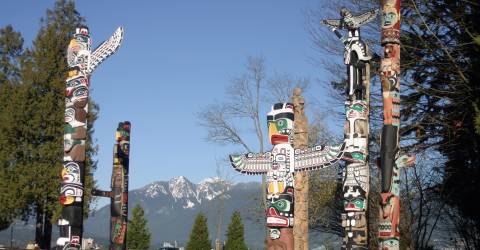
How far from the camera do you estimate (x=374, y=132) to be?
2284 cm

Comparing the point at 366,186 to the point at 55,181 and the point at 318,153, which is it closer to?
the point at 318,153

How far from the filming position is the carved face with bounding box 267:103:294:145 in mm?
15917

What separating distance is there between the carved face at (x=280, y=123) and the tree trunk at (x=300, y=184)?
2.34 m

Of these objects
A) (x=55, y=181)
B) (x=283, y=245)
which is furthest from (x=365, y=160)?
(x=55, y=181)

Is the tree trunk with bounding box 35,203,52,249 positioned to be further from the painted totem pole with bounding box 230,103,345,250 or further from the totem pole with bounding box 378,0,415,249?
the totem pole with bounding box 378,0,415,249

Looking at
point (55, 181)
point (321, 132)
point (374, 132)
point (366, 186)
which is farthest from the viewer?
point (321, 132)

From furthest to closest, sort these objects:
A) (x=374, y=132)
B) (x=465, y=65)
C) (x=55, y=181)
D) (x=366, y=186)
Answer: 1. (x=55, y=181)
2. (x=374, y=132)
3. (x=465, y=65)
4. (x=366, y=186)

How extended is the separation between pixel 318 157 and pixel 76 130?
7.63 meters

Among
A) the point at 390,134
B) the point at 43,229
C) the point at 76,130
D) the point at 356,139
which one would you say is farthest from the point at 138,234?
the point at 390,134

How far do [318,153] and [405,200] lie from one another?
Result: 10.2m

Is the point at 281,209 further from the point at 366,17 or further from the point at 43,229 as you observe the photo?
the point at 43,229

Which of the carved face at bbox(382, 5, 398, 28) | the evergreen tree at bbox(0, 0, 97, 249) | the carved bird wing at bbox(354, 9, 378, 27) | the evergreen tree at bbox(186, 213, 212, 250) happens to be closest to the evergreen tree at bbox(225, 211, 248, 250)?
the evergreen tree at bbox(186, 213, 212, 250)

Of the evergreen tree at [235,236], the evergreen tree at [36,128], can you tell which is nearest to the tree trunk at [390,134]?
the evergreen tree at [36,128]

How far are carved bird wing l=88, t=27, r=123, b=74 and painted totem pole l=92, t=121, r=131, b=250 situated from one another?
14.6 feet
